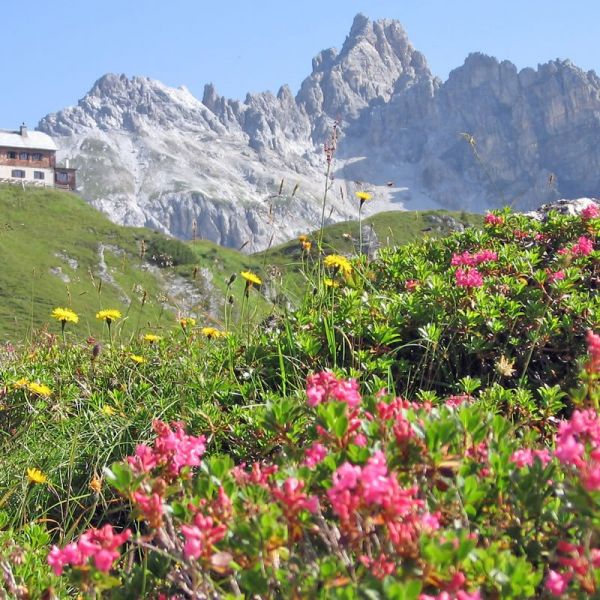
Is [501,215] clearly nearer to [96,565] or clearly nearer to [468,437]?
[468,437]

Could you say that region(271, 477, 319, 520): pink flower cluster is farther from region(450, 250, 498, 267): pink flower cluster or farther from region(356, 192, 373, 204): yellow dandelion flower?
region(356, 192, 373, 204): yellow dandelion flower

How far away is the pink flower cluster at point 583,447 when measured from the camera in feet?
A: 4.94

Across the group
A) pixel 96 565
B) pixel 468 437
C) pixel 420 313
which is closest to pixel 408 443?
pixel 468 437

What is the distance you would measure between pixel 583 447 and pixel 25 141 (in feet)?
373

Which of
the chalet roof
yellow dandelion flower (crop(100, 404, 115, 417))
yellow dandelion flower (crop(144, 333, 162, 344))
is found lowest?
yellow dandelion flower (crop(100, 404, 115, 417))

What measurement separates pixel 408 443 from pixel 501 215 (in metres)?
5.49

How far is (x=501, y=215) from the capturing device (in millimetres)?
7008

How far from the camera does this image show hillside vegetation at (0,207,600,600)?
64.5 inches

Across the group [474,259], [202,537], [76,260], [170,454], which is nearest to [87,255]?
[76,260]

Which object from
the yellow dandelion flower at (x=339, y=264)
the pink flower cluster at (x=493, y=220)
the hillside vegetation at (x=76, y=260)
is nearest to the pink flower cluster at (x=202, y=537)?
the yellow dandelion flower at (x=339, y=264)

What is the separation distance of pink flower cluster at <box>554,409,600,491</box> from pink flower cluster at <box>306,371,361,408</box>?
0.60 meters

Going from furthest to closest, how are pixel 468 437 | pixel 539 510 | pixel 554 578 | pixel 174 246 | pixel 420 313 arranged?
1. pixel 174 246
2. pixel 420 313
3. pixel 468 437
4. pixel 539 510
5. pixel 554 578

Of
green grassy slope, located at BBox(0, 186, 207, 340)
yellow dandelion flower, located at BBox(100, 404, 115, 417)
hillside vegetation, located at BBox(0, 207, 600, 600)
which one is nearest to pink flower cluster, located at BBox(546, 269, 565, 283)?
hillside vegetation, located at BBox(0, 207, 600, 600)

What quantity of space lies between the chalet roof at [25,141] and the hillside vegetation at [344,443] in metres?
104
